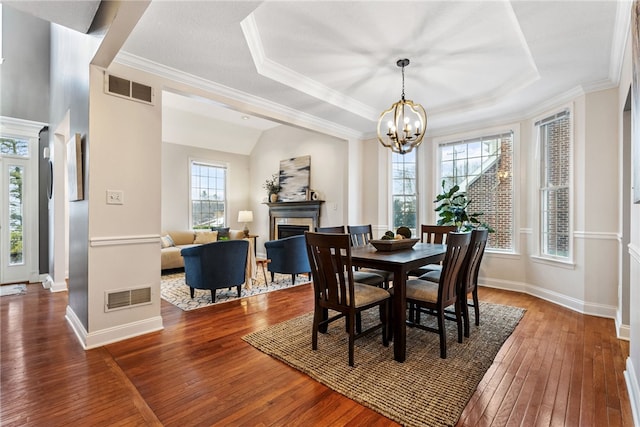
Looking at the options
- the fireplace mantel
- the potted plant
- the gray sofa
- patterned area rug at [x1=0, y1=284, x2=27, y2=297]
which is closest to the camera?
patterned area rug at [x1=0, y1=284, x2=27, y2=297]

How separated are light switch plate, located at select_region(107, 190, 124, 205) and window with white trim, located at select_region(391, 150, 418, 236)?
418cm

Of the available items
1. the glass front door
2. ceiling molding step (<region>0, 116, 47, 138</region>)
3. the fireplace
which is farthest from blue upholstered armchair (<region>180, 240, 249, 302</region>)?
ceiling molding step (<region>0, 116, 47, 138</region>)

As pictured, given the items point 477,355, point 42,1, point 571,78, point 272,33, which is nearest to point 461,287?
point 477,355

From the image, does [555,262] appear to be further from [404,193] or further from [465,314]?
[404,193]

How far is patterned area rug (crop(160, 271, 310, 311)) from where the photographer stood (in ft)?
12.5

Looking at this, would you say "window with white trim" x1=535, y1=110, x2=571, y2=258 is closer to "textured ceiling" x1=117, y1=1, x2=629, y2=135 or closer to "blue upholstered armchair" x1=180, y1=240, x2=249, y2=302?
"textured ceiling" x1=117, y1=1, x2=629, y2=135

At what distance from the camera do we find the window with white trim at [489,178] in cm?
456

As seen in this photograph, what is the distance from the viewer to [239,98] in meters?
3.62

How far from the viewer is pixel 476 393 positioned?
192 centimetres

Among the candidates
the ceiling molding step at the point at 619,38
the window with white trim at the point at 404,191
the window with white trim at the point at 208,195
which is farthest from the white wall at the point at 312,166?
the ceiling molding step at the point at 619,38

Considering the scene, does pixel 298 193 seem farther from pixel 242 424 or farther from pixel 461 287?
pixel 242 424

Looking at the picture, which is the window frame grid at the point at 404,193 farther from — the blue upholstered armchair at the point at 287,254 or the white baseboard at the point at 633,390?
the white baseboard at the point at 633,390

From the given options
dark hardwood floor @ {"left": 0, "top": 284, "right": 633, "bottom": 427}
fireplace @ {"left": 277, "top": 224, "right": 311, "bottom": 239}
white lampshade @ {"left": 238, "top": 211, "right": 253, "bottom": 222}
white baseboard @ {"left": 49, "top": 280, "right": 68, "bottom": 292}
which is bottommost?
dark hardwood floor @ {"left": 0, "top": 284, "right": 633, "bottom": 427}

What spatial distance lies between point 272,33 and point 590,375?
12.0ft
